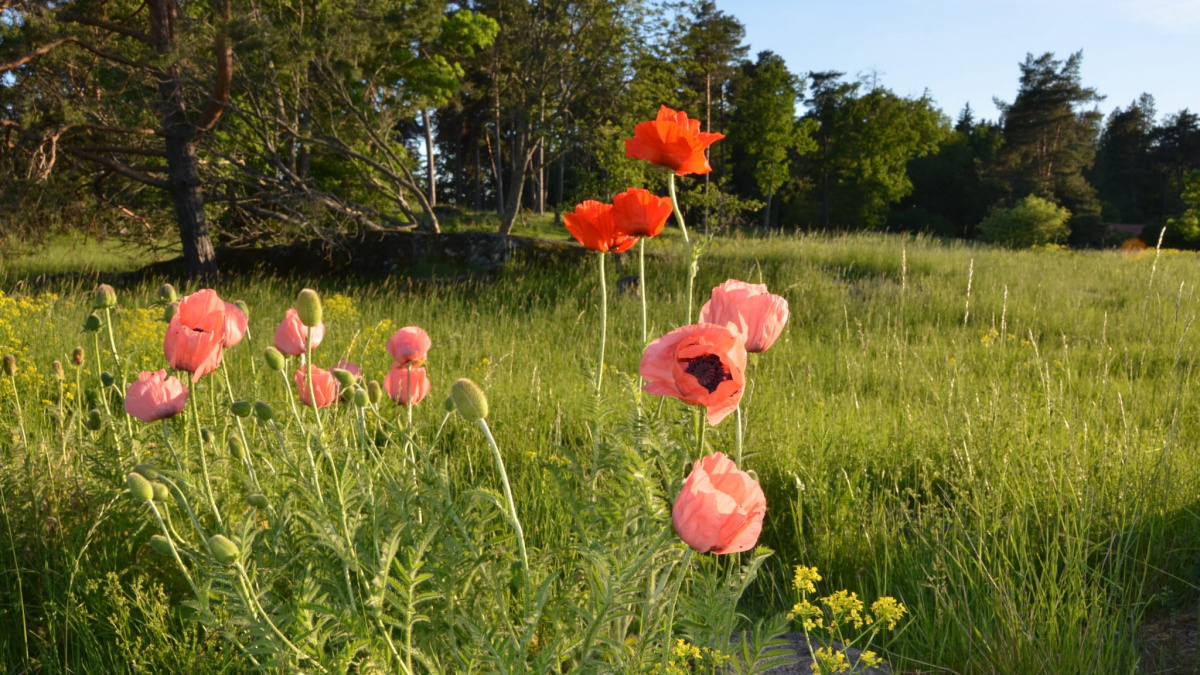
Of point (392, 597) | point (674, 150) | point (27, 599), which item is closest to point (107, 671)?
point (27, 599)

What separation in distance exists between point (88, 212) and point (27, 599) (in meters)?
8.60

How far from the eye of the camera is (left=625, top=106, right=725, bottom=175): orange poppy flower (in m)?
1.36

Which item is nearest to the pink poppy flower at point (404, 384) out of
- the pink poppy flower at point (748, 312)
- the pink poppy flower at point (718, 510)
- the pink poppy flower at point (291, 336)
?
the pink poppy flower at point (291, 336)

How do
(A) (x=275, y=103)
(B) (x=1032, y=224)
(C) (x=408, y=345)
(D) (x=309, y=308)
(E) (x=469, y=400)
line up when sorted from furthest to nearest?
1. (B) (x=1032, y=224)
2. (A) (x=275, y=103)
3. (C) (x=408, y=345)
4. (D) (x=309, y=308)
5. (E) (x=469, y=400)

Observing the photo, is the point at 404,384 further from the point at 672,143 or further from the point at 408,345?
the point at 672,143

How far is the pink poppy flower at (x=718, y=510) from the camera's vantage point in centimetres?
77

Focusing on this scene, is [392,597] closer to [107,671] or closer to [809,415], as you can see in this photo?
[107,671]

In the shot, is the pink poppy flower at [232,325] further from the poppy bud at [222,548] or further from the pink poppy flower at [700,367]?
the pink poppy flower at [700,367]

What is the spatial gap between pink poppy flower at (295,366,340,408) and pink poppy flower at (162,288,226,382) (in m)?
0.22

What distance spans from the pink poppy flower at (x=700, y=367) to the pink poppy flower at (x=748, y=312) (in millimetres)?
118

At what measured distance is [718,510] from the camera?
77 centimetres

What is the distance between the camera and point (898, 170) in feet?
103

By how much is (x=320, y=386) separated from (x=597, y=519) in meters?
0.78

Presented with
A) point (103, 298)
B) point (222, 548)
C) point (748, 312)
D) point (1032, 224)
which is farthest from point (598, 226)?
A: point (1032, 224)
